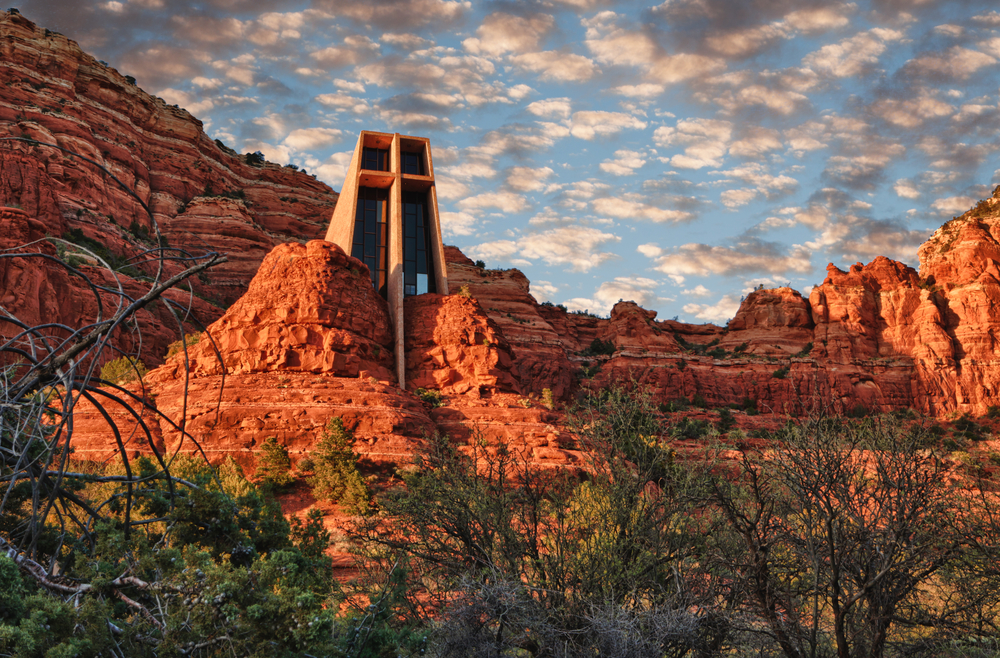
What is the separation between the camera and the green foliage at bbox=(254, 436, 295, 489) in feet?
73.6

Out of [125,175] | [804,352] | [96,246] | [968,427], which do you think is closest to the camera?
[96,246]

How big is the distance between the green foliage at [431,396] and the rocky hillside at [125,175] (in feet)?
46.4

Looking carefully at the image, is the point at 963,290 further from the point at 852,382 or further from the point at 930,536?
the point at 930,536

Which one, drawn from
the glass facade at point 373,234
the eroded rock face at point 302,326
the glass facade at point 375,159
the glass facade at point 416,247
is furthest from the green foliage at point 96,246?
the glass facade at point 416,247

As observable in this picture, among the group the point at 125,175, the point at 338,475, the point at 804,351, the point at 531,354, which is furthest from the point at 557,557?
the point at 804,351

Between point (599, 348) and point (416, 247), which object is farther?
point (599, 348)

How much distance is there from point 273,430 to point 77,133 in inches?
1370

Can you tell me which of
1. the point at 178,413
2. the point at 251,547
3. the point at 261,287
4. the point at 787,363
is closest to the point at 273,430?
the point at 178,413

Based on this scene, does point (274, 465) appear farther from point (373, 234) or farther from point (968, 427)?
point (968, 427)

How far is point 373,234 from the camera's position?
126 ft

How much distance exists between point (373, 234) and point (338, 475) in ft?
63.8

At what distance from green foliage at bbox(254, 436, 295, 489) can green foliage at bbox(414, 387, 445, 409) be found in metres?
7.34

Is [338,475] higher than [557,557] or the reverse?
higher

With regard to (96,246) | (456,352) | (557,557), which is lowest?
(557,557)
